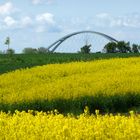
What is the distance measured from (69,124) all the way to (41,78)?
15163 mm

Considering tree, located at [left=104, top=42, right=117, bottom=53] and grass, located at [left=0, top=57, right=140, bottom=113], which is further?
tree, located at [left=104, top=42, right=117, bottom=53]

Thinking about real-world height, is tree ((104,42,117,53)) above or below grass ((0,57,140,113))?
above

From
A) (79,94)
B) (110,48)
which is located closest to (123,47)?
(110,48)

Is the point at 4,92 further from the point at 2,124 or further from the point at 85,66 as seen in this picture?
the point at 2,124

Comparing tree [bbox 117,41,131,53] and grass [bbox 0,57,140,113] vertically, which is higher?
tree [bbox 117,41,131,53]

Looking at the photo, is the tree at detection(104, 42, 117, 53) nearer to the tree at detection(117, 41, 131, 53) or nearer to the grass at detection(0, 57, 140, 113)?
the tree at detection(117, 41, 131, 53)

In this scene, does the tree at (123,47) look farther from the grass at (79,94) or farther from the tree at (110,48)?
the grass at (79,94)

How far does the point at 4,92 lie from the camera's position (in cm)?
1942

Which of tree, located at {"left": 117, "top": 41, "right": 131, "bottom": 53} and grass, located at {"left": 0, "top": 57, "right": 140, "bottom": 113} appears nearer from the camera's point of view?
grass, located at {"left": 0, "top": 57, "right": 140, "bottom": 113}

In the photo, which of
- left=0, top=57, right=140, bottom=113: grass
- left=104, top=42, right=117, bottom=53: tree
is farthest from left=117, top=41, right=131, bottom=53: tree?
left=0, top=57, right=140, bottom=113: grass

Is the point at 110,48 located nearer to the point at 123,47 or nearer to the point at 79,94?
the point at 123,47

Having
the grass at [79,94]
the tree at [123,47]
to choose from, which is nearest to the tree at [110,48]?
the tree at [123,47]

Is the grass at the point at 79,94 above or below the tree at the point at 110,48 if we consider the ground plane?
below

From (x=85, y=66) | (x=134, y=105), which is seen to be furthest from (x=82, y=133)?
(x=85, y=66)
